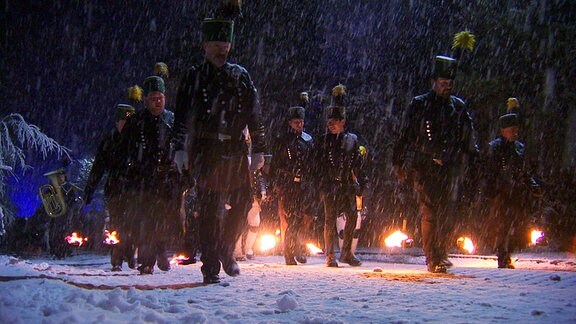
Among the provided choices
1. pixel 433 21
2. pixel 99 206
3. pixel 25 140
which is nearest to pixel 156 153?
pixel 25 140

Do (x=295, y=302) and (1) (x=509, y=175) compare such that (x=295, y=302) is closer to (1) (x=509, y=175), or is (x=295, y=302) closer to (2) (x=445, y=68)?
(2) (x=445, y=68)

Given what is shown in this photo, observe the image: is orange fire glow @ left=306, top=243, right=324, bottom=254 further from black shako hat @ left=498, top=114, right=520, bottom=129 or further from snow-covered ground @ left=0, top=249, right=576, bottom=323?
snow-covered ground @ left=0, top=249, right=576, bottom=323

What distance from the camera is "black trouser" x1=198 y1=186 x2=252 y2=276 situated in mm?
5629

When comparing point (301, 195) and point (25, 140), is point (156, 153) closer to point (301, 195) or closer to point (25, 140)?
point (301, 195)

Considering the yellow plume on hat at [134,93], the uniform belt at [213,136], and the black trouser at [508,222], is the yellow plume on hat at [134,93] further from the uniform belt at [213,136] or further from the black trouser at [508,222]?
the black trouser at [508,222]

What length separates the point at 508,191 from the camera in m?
9.02

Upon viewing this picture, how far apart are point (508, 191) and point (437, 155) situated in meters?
2.44

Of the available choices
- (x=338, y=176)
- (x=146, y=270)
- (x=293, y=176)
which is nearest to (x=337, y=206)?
(x=338, y=176)

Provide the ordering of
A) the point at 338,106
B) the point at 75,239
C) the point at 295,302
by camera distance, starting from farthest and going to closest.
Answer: the point at 75,239
the point at 338,106
the point at 295,302

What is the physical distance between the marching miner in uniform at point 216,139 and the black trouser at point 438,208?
2.34 metres

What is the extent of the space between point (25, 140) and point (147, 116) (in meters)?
8.76

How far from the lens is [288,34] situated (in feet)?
65.6

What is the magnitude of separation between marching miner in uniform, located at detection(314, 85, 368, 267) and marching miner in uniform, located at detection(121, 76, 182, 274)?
8.70ft

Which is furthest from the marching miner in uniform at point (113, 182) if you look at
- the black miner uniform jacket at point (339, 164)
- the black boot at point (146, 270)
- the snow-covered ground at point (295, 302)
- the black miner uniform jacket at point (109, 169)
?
the black miner uniform jacket at point (339, 164)
